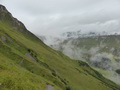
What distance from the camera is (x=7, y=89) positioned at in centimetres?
5094

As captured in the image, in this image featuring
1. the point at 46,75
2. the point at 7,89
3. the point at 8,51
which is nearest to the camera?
the point at 7,89

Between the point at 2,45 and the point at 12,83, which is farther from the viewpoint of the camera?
the point at 2,45

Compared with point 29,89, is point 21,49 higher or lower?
higher

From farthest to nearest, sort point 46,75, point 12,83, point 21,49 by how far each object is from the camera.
Result: point 21,49 → point 46,75 → point 12,83

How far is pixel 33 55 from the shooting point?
191125mm

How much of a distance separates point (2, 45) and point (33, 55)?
43.3 metres

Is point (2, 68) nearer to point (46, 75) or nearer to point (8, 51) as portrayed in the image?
point (46, 75)

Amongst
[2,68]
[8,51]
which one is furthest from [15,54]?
[2,68]

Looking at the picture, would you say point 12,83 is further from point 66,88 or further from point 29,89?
point 66,88

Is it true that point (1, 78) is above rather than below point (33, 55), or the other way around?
below

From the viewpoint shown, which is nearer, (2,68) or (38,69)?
(2,68)

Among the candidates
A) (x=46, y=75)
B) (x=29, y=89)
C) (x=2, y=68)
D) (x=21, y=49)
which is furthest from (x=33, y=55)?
(x=29, y=89)

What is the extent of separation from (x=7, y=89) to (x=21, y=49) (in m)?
138

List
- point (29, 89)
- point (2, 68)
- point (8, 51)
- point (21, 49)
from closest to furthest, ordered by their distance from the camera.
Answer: point (29, 89), point (2, 68), point (8, 51), point (21, 49)
